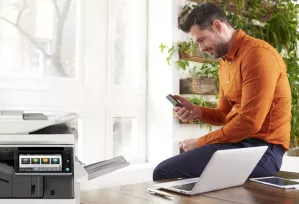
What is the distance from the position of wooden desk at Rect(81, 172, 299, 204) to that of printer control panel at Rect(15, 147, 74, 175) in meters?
0.29

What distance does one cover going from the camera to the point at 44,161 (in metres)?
1.13

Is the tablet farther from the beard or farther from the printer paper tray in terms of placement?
the beard

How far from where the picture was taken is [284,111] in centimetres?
227

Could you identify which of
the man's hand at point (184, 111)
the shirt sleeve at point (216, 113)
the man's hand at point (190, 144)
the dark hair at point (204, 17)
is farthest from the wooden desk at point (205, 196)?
the dark hair at point (204, 17)

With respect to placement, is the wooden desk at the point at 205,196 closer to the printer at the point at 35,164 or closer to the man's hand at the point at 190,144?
the printer at the point at 35,164

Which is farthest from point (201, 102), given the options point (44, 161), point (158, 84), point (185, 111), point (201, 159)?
point (44, 161)

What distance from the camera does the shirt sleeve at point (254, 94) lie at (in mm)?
2092

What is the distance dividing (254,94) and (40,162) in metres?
1.33

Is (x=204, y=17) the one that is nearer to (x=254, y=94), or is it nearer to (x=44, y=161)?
(x=254, y=94)

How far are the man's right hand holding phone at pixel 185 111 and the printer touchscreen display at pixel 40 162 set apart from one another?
4.38 ft

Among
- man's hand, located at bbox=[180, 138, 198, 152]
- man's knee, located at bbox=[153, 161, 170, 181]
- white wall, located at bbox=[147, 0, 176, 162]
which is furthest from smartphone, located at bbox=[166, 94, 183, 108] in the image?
white wall, located at bbox=[147, 0, 176, 162]

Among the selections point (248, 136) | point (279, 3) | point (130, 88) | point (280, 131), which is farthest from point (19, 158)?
point (279, 3)

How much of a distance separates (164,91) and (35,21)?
41.0 inches

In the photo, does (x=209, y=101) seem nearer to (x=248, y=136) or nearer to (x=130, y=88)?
(x=130, y=88)
